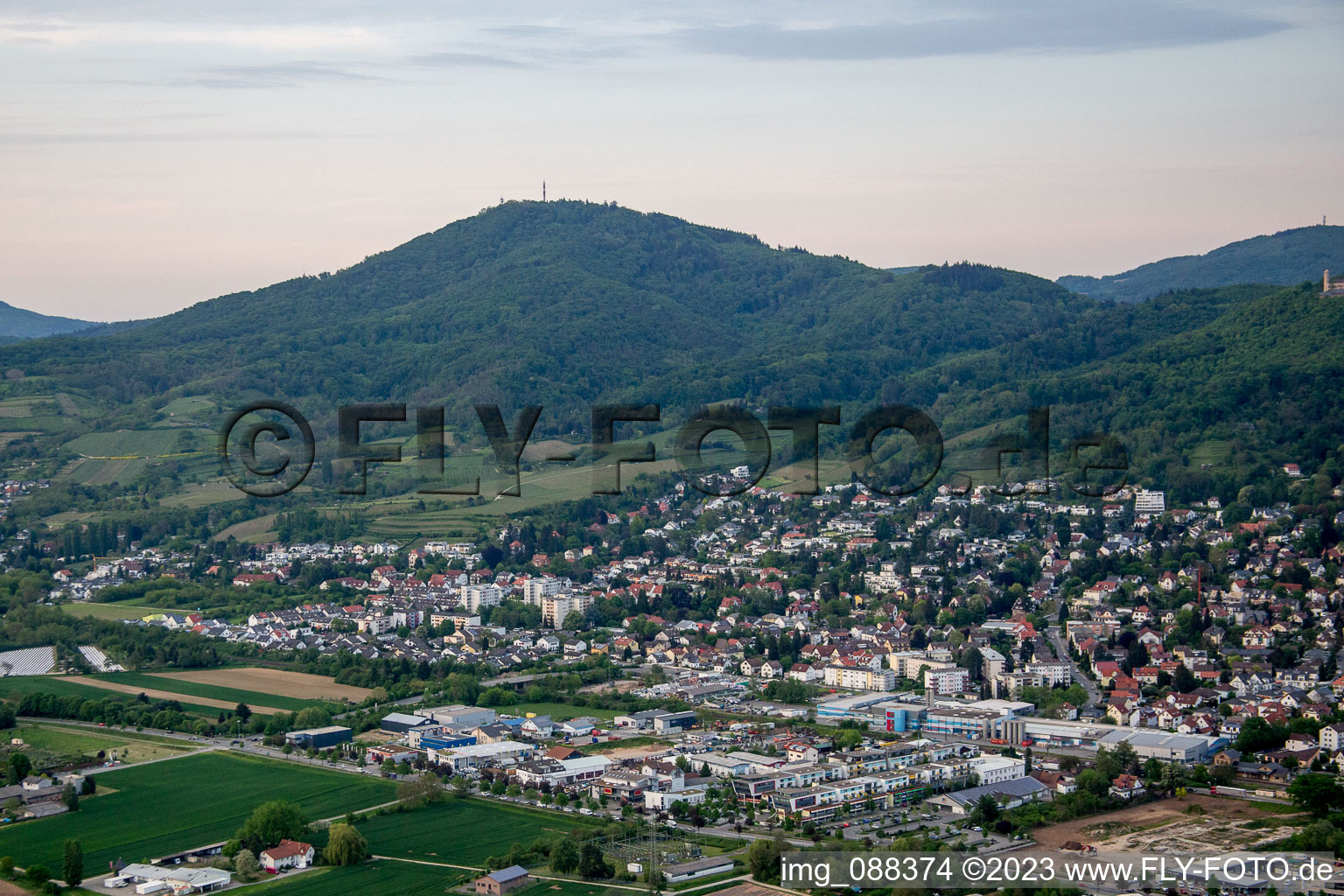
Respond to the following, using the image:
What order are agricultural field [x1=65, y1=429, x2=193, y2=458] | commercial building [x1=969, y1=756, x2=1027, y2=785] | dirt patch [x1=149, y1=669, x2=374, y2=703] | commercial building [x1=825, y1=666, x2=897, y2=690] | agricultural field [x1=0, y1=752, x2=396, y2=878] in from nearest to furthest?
agricultural field [x1=0, y1=752, x2=396, y2=878] → commercial building [x1=969, y1=756, x2=1027, y2=785] → dirt patch [x1=149, y1=669, x2=374, y2=703] → commercial building [x1=825, y1=666, x2=897, y2=690] → agricultural field [x1=65, y1=429, x2=193, y2=458]

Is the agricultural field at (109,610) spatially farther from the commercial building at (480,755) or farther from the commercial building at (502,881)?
the commercial building at (502,881)

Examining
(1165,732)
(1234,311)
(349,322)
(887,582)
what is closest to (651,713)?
Result: (1165,732)

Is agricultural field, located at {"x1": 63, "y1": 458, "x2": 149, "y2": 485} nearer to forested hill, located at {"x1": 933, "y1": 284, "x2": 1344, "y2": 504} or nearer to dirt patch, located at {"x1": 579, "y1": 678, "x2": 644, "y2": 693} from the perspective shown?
dirt patch, located at {"x1": 579, "y1": 678, "x2": 644, "y2": 693}

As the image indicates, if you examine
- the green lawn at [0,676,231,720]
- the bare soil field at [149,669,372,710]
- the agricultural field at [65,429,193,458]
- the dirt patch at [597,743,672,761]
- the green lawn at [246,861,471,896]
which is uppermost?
the agricultural field at [65,429,193,458]

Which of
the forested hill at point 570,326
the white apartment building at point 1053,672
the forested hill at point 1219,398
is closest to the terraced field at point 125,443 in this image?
the forested hill at point 570,326

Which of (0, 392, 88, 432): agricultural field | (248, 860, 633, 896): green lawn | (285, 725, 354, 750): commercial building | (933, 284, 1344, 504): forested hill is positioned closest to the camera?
(248, 860, 633, 896): green lawn

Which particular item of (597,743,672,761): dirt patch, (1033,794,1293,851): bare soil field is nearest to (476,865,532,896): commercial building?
(597,743,672,761): dirt patch
